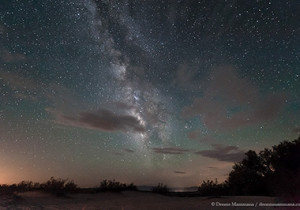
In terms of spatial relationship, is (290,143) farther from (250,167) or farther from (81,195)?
(81,195)

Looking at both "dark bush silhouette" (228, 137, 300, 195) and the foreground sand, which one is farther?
"dark bush silhouette" (228, 137, 300, 195)

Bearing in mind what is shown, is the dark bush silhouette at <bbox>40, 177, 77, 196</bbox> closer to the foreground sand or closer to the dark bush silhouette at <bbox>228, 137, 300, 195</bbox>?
the foreground sand

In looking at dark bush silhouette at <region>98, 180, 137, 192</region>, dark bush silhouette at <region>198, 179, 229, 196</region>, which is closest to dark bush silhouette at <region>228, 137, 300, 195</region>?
dark bush silhouette at <region>198, 179, 229, 196</region>

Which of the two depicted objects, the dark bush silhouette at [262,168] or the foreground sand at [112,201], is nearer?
the foreground sand at [112,201]

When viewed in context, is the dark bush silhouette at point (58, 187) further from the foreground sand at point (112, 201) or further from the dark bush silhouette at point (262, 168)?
the dark bush silhouette at point (262, 168)

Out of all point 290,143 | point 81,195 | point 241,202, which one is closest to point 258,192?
point 290,143

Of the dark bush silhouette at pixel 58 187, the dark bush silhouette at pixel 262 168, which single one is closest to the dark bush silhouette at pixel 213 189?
the dark bush silhouette at pixel 262 168

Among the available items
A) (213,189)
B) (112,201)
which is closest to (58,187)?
(112,201)

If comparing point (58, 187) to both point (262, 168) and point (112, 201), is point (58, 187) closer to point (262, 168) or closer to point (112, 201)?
point (112, 201)

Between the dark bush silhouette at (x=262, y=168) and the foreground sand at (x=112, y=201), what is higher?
the dark bush silhouette at (x=262, y=168)

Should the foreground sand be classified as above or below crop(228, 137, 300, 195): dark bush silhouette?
below

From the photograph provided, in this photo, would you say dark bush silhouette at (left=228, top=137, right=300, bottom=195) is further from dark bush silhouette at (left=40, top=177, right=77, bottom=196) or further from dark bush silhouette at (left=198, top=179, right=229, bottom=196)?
dark bush silhouette at (left=40, top=177, right=77, bottom=196)

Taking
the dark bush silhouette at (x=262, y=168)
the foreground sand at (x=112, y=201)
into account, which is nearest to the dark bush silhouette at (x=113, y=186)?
the foreground sand at (x=112, y=201)

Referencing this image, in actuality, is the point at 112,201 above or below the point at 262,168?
below
